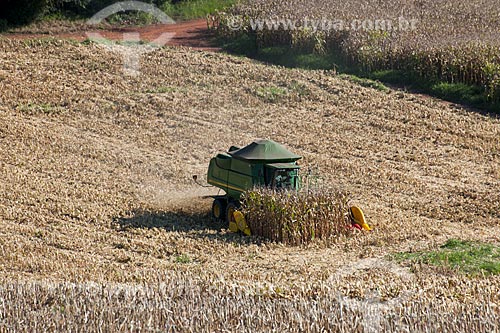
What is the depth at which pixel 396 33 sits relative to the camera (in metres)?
25.0

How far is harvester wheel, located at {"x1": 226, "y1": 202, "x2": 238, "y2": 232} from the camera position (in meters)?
12.7

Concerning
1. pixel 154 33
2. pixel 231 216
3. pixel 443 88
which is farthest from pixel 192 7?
pixel 231 216

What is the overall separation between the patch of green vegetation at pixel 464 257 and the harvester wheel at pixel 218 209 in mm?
3219

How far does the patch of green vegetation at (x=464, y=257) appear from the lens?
1027 cm

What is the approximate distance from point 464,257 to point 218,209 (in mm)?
4194

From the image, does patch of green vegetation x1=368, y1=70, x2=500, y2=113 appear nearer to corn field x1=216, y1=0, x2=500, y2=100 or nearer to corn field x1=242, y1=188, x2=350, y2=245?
corn field x1=216, y1=0, x2=500, y2=100

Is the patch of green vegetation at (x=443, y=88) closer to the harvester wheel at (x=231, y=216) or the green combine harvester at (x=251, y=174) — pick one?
the green combine harvester at (x=251, y=174)

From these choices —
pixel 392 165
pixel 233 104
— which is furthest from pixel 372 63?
pixel 392 165

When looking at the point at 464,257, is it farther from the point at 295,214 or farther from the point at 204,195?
the point at 204,195

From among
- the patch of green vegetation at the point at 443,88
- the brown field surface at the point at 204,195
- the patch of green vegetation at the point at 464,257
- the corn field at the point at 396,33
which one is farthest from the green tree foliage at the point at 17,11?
the patch of green vegetation at the point at 464,257

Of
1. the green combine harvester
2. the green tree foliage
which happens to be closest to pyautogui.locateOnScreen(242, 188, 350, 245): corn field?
the green combine harvester

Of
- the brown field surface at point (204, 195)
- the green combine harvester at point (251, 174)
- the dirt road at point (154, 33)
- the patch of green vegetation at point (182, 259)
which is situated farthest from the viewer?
the dirt road at point (154, 33)

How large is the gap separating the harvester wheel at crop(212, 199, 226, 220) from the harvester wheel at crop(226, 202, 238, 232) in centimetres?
21

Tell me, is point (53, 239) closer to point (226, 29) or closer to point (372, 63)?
point (372, 63)
